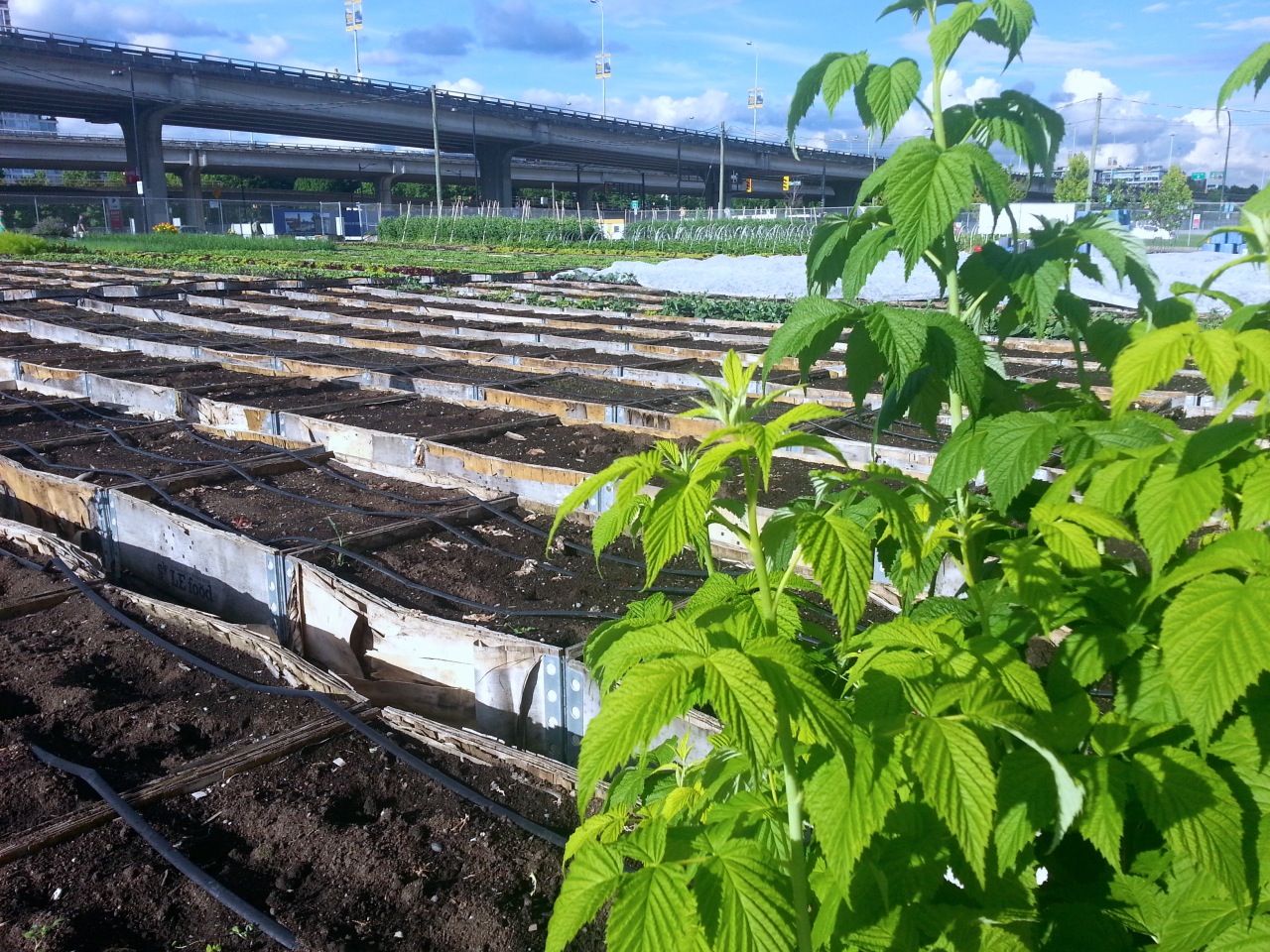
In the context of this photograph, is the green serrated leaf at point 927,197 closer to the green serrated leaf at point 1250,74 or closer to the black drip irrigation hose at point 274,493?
the green serrated leaf at point 1250,74

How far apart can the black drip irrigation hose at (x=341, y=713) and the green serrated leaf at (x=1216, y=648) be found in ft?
6.37

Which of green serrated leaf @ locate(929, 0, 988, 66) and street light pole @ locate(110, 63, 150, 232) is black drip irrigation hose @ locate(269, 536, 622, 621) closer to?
green serrated leaf @ locate(929, 0, 988, 66)

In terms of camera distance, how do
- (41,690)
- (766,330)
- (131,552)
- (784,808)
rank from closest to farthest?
(784,808)
(41,690)
(131,552)
(766,330)

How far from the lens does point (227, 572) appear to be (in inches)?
190

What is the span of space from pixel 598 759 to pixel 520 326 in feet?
43.1

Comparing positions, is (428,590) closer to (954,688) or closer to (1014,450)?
(1014,450)

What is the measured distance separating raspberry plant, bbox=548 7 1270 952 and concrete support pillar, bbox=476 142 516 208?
239ft

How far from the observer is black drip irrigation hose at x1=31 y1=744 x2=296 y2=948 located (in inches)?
92.0

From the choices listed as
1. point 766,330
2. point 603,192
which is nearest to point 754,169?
point 603,192

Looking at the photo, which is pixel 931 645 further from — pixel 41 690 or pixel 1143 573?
pixel 41 690

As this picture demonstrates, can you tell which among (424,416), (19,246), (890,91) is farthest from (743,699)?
(19,246)

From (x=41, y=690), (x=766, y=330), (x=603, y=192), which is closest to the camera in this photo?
(x=41, y=690)

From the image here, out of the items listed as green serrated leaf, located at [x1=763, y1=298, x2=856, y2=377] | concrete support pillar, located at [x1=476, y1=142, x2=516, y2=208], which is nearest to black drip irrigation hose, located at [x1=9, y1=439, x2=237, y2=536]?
green serrated leaf, located at [x1=763, y1=298, x2=856, y2=377]

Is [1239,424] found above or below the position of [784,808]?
above
